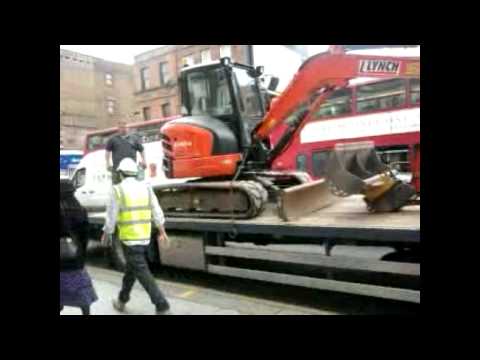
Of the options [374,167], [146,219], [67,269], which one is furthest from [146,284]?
[374,167]

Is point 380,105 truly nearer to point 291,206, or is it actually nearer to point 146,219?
point 291,206

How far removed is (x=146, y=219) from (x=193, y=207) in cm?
157

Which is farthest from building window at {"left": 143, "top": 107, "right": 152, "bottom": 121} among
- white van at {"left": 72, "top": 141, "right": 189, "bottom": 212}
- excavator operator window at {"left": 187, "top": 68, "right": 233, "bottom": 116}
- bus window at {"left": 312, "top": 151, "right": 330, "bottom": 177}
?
excavator operator window at {"left": 187, "top": 68, "right": 233, "bottom": 116}

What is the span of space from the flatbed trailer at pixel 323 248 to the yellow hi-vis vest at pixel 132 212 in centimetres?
115

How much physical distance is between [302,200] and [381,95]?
600 cm

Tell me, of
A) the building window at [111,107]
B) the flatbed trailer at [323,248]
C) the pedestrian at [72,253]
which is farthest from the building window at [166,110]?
the pedestrian at [72,253]

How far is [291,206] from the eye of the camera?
465 cm

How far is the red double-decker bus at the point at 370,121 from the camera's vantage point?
30.7 feet

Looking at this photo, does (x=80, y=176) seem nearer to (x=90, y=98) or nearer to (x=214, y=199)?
(x=90, y=98)

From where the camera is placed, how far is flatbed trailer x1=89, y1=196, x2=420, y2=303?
3.80 m

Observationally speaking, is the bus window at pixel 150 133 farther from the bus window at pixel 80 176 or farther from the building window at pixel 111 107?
the bus window at pixel 80 176

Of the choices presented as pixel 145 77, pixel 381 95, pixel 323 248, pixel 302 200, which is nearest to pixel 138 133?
pixel 381 95

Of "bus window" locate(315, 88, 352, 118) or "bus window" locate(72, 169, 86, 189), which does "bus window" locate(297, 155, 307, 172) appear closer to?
"bus window" locate(315, 88, 352, 118)

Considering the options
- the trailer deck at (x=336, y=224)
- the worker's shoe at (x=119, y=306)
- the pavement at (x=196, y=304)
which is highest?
the trailer deck at (x=336, y=224)
